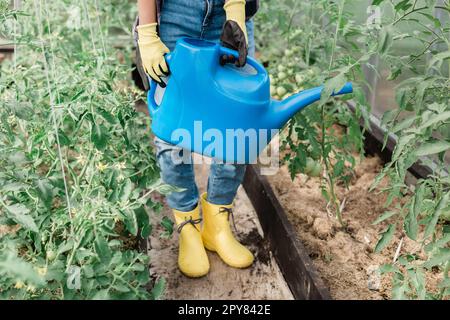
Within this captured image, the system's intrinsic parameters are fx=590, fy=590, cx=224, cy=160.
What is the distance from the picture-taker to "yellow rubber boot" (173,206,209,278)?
6.48 ft

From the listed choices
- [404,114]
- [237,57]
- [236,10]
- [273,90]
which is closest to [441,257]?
[237,57]

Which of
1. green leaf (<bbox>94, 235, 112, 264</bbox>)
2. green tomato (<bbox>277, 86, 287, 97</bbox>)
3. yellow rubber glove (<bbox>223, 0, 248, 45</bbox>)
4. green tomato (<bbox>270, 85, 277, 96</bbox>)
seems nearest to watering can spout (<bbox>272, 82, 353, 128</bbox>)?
yellow rubber glove (<bbox>223, 0, 248, 45</bbox>)

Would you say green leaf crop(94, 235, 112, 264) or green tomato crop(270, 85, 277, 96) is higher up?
green leaf crop(94, 235, 112, 264)

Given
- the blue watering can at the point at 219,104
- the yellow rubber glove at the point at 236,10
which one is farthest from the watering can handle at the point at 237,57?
the yellow rubber glove at the point at 236,10

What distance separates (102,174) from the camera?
1680 mm

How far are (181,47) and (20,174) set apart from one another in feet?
1.69

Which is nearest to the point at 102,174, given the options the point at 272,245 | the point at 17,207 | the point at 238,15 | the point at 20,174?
the point at 20,174

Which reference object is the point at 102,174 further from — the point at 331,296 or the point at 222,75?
the point at 331,296

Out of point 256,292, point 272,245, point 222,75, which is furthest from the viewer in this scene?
point 272,245

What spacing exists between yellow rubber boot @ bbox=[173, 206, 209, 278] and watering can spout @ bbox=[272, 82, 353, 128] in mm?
624

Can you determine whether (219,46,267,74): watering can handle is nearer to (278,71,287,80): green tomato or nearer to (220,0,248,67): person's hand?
(220,0,248,67): person's hand

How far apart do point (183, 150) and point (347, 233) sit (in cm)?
67

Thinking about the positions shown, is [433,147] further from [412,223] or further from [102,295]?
[102,295]

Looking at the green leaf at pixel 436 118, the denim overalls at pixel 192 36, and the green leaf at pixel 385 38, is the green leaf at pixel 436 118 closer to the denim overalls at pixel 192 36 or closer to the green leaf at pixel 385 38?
the green leaf at pixel 385 38
